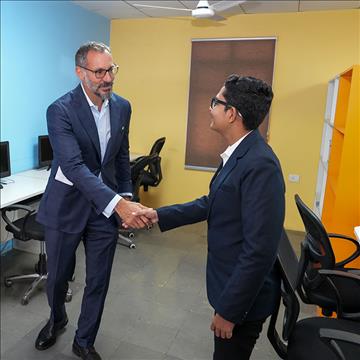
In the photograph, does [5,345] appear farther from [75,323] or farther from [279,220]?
[279,220]

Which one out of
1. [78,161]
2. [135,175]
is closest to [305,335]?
[78,161]

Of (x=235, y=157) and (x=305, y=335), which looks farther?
(x=305, y=335)

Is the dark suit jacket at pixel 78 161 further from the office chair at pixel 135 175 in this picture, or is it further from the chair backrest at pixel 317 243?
the office chair at pixel 135 175

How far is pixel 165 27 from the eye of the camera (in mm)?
4746

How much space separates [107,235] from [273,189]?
3.76 ft

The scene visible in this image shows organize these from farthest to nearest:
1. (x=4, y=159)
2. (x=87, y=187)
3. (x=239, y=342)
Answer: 1. (x=4, y=159)
2. (x=87, y=187)
3. (x=239, y=342)

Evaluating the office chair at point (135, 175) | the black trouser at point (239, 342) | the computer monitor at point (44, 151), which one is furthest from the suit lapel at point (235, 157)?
the computer monitor at point (44, 151)

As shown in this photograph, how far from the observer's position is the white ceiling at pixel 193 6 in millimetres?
→ 3854

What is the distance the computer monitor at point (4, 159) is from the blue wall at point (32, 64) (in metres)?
0.24

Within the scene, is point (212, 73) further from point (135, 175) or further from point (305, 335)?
point (305, 335)

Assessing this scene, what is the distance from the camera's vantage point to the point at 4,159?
3232 mm

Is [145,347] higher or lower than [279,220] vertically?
lower

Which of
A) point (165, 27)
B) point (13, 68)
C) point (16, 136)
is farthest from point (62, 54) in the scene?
point (165, 27)

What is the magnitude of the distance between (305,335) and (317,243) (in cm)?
64
